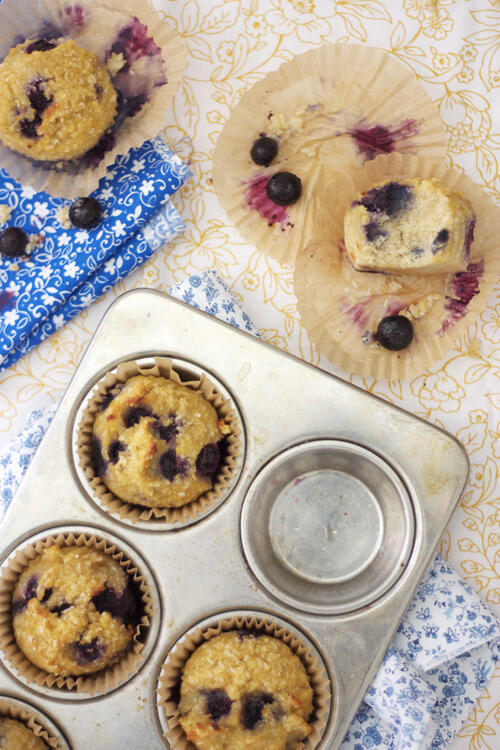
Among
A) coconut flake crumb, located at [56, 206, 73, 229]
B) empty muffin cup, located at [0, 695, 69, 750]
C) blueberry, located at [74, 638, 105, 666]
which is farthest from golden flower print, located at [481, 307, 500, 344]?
empty muffin cup, located at [0, 695, 69, 750]

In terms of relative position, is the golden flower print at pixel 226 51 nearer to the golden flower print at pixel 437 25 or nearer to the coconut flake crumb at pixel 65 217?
the golden flower print at pixel 437 25

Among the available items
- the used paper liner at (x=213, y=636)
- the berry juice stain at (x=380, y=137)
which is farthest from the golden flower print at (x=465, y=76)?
the used paper liner at (x=213, y=636)

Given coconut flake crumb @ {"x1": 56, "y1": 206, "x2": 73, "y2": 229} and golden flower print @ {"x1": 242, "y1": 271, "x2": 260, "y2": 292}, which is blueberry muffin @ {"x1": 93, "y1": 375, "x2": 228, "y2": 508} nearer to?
golden flower print @ {"x1": 242, "y1": 271, "x2": 260, "y2": 292}

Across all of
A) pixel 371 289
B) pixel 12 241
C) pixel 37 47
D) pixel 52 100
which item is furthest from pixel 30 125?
pixel 371 289

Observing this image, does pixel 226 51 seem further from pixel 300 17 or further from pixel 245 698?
pixel 245 698

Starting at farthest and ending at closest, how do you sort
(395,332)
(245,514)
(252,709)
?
(395,332), (245,514), (252,709)

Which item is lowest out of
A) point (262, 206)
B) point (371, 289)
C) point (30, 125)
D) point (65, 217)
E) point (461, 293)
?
point (461, 293)
